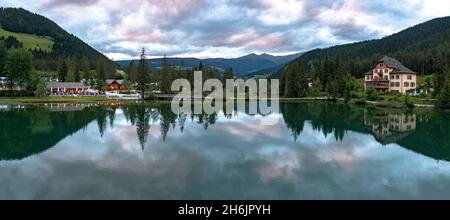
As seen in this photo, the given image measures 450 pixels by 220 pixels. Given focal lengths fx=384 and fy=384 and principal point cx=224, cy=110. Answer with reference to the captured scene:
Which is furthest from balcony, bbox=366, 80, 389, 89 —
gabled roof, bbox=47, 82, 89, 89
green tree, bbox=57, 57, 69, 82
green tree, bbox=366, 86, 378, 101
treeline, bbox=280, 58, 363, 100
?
green tree, bbox=57, 57, 69, 82

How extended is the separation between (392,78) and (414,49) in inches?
2090

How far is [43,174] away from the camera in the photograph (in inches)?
564

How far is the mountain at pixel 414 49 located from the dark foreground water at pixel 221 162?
63.8 meters

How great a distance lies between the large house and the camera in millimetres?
69938

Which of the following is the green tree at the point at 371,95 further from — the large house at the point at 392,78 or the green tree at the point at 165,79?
the green tree at the point at 165,79

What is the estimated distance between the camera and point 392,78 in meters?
71.1

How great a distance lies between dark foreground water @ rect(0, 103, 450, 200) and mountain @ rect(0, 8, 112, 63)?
129m

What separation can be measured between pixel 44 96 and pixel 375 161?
57476mm

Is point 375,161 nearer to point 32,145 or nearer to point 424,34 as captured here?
point 32,145

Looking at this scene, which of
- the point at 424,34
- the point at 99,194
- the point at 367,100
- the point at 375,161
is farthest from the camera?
the point at 424,34

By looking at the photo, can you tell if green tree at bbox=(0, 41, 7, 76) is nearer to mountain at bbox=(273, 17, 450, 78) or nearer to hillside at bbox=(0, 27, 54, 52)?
mountain at bbox=(273, 17, 450, 78)

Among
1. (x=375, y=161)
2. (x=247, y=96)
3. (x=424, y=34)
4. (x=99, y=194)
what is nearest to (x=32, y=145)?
(x=99, y=194)

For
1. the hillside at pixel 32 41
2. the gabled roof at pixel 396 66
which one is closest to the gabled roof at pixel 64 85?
the gabled roof at pixel 396 66

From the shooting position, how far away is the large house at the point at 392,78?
69.9 m
